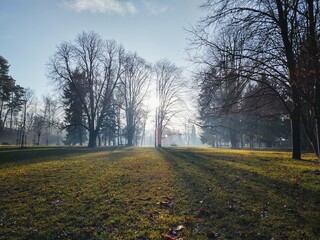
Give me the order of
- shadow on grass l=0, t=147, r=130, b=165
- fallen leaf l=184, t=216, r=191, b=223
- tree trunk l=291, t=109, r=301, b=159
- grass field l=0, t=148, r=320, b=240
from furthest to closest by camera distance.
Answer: shadow on grass l=0, t=147, r=130, b=165
tree trunk l=291, t=109, r=301, b=159
fallen leaf l=184, t=216, r=191, b=223
grass field l=0, t=148, r=320, b=240

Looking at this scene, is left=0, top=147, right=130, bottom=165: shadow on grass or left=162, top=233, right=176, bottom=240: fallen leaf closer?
left=162, top=233, right=176, bottom=240: fallen leaf

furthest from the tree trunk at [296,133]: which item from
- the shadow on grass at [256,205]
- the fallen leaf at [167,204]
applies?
the fallen leaf at [167,204]

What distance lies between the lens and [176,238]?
4.61 m

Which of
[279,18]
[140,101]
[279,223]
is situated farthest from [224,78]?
[140,101]

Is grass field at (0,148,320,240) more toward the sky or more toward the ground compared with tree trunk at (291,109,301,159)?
more toward the ground

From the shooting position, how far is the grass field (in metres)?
4.85

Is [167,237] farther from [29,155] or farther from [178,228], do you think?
[29,155]

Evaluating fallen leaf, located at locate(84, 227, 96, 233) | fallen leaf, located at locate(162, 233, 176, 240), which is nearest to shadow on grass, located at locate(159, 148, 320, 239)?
fallen leaf, located at locate(162, 233, 176, 240)

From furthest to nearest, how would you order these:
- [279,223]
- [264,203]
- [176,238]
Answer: [264,203], [279,223], [176,238]

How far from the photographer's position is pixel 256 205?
19.6 feet

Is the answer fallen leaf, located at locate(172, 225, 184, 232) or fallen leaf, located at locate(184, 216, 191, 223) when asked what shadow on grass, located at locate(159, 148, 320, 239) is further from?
fallen leaf, located at locate(172, 225, 184, 232)

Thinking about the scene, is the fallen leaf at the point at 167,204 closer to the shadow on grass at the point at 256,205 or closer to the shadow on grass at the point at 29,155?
the shadow on grass at the point at 256,205

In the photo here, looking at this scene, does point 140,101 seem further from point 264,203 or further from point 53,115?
point 264,203

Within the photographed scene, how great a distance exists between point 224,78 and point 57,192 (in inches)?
327
